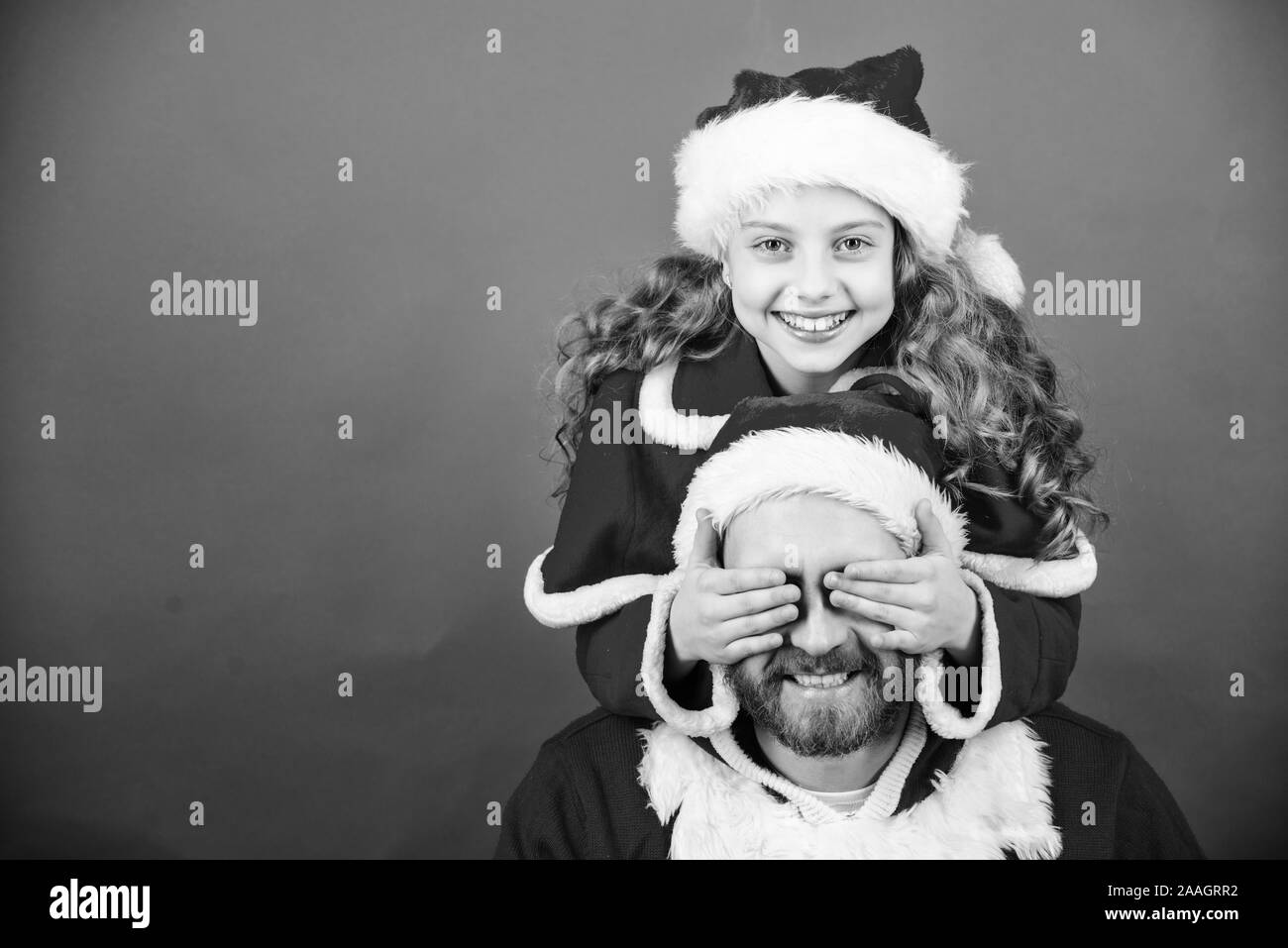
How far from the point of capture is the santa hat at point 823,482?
8.62 feet

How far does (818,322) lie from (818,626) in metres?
0.66

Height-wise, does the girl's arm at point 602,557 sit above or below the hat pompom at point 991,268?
below

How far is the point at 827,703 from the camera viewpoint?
8.77 feet

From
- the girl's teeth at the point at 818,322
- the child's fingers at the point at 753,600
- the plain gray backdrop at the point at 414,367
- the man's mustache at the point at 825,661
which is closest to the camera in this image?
the child's fingers at the point at 753,600

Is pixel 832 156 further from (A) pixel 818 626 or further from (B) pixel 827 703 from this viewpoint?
(B) pixel 827 703

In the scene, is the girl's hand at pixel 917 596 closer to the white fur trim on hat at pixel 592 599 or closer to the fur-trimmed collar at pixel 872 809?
the fur-trimmed collar at pixel 872 809

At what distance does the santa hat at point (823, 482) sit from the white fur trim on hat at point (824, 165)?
0.42 meters

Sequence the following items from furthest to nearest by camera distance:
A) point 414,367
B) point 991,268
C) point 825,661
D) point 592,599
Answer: point 414,367, point 991,268, point 592,599, point 825,661

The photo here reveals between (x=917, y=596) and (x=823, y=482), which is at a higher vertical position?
(x=823, y=482)

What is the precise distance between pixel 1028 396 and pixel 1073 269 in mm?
1095

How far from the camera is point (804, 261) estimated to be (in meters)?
2.96

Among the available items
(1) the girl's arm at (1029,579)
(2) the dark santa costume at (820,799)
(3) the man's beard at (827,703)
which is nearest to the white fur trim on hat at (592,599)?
(2) the dark santa costume at (820,799)

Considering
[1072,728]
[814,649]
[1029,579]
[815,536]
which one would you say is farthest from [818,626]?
[1072,728]

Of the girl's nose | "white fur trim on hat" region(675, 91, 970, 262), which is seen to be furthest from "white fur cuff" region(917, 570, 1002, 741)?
"white fur trim on hat" region(675, 91, 970, 262)
